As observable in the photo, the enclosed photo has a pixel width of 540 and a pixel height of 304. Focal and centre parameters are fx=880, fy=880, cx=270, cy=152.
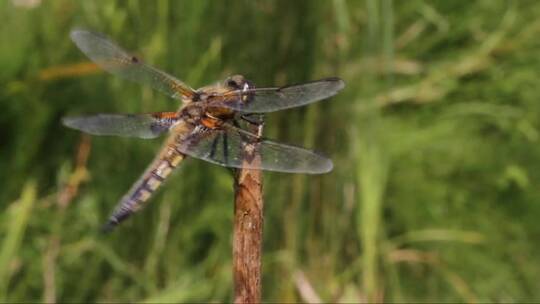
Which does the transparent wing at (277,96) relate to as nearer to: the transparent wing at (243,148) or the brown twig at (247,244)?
the transparent wing at (243,148)

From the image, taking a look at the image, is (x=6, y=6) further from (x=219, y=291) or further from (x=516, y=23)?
(x=516, y=23)

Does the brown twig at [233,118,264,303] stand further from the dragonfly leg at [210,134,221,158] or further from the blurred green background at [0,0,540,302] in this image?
→ the blurred green background at [0,0,540,302]

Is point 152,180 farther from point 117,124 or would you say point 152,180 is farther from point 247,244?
point 247,244

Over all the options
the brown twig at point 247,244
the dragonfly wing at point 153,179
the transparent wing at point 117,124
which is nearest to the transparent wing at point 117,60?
the transparent wing at point 117,124

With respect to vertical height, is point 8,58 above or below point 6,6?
below

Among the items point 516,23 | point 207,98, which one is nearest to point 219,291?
point 207,98

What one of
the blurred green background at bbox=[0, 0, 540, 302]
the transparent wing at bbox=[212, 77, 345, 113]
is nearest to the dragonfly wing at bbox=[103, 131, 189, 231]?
the transparent wing at bbox=[212, 77, 345, 113]
